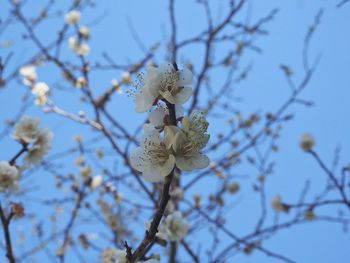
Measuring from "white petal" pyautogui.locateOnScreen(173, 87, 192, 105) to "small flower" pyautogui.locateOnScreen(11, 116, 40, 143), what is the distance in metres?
0.95

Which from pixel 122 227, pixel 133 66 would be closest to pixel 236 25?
pixel 133 66

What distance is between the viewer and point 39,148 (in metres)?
1.41

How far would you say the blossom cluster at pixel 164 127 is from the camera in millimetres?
704

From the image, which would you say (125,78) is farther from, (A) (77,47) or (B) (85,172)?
(B) (85,172)

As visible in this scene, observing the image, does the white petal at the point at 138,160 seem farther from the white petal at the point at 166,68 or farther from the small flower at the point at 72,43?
the small flower at the point at 72,43

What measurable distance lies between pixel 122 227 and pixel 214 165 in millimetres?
1304

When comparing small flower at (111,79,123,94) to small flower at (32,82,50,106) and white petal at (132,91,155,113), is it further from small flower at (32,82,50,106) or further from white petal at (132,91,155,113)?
white petal at (132,91,155,113)

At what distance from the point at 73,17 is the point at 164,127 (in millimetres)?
2671

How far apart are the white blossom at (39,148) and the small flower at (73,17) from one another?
6.00 feet

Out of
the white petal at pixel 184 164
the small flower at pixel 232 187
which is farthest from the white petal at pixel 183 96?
the small flower at pixel 232 187

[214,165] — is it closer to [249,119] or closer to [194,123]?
[249,119]

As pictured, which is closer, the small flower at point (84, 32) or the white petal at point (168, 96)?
the white petal at point (168, 96)

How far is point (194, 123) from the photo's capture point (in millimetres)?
745

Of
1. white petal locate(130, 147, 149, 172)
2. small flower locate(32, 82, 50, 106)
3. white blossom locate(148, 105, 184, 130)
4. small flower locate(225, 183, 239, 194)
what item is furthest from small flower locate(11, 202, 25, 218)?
small flower locate(225, 183, 239, 194)
